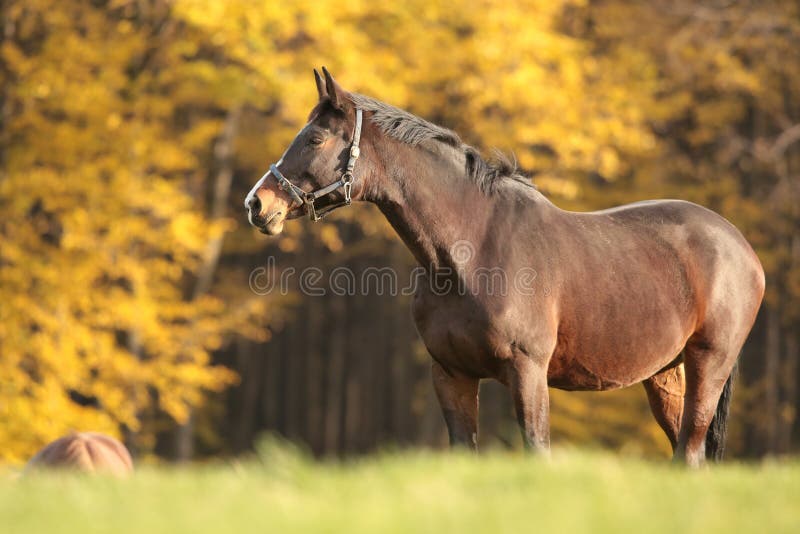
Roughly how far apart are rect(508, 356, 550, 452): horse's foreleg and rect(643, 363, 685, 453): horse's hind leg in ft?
5.54

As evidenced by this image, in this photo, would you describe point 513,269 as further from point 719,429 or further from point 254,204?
point 719,429

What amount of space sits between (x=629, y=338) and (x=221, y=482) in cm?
325

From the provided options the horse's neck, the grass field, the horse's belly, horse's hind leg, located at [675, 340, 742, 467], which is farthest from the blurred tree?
the grass field

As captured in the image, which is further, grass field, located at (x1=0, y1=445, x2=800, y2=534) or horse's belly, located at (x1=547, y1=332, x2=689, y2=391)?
horse's belly, located at (x1=547, y1=332, x2=689, y2=391)

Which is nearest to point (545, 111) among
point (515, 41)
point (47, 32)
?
point (515, 41)

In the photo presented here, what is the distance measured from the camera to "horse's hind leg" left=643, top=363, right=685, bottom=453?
768cm

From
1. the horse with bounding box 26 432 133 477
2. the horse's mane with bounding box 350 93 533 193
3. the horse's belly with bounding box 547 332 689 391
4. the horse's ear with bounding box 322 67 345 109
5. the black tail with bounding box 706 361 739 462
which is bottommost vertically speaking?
the horse with bounding box 26 432 133 477

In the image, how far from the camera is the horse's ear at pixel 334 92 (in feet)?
21.3

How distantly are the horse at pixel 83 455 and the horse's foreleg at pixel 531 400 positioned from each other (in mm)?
3146

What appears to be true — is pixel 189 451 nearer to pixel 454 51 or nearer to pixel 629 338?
pixel 454 51

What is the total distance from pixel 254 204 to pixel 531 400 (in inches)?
77.5

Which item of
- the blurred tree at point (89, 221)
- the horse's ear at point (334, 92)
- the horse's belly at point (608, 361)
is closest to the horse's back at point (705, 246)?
the horse's belly at point (608, 361)

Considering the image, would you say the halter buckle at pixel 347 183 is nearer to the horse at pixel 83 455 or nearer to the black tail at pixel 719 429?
the horse at pixel 83 455

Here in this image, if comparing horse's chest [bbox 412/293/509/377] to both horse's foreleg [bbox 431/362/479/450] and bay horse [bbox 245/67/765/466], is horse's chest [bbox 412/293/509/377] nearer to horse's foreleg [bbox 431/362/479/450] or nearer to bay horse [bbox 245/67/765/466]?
bay horse [bbox 245/67/765/466]
